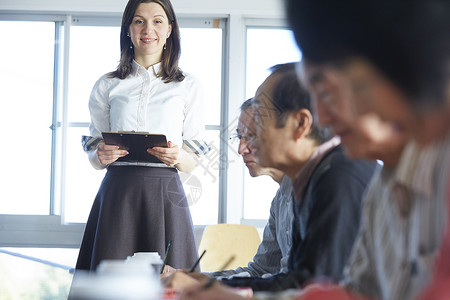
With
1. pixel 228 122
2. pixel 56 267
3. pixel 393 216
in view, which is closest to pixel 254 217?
pixel 228 122

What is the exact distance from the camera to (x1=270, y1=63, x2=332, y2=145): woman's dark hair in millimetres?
1308

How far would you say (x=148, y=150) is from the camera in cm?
229

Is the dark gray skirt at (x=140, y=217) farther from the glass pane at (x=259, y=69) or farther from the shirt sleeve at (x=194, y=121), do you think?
the glass pane at (x=259, y=69)

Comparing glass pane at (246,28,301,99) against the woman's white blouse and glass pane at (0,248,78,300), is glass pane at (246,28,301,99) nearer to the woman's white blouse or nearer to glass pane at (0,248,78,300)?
the woman's white blouse

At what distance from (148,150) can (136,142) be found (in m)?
0.09

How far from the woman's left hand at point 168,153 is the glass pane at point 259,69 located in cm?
201

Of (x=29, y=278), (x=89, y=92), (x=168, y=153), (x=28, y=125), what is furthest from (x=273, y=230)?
(x=28, y=125)

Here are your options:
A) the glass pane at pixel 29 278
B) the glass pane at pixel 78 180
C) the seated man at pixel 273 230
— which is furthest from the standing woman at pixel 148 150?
the glass pane at pixel 78 180

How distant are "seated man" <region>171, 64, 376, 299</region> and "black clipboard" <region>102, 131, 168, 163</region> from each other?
72 cm

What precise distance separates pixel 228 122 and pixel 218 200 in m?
0.62

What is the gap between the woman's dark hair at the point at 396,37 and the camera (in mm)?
543

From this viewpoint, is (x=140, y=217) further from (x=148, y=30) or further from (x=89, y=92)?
(x=89, y=92)

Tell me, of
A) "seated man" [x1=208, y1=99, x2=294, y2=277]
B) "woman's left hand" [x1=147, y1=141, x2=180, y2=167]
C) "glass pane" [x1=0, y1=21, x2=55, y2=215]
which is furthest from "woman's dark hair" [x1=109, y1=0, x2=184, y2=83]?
"glass pane" [x1=0, y1=21, x2=55, y2=215]

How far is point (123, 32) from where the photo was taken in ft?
8.56
